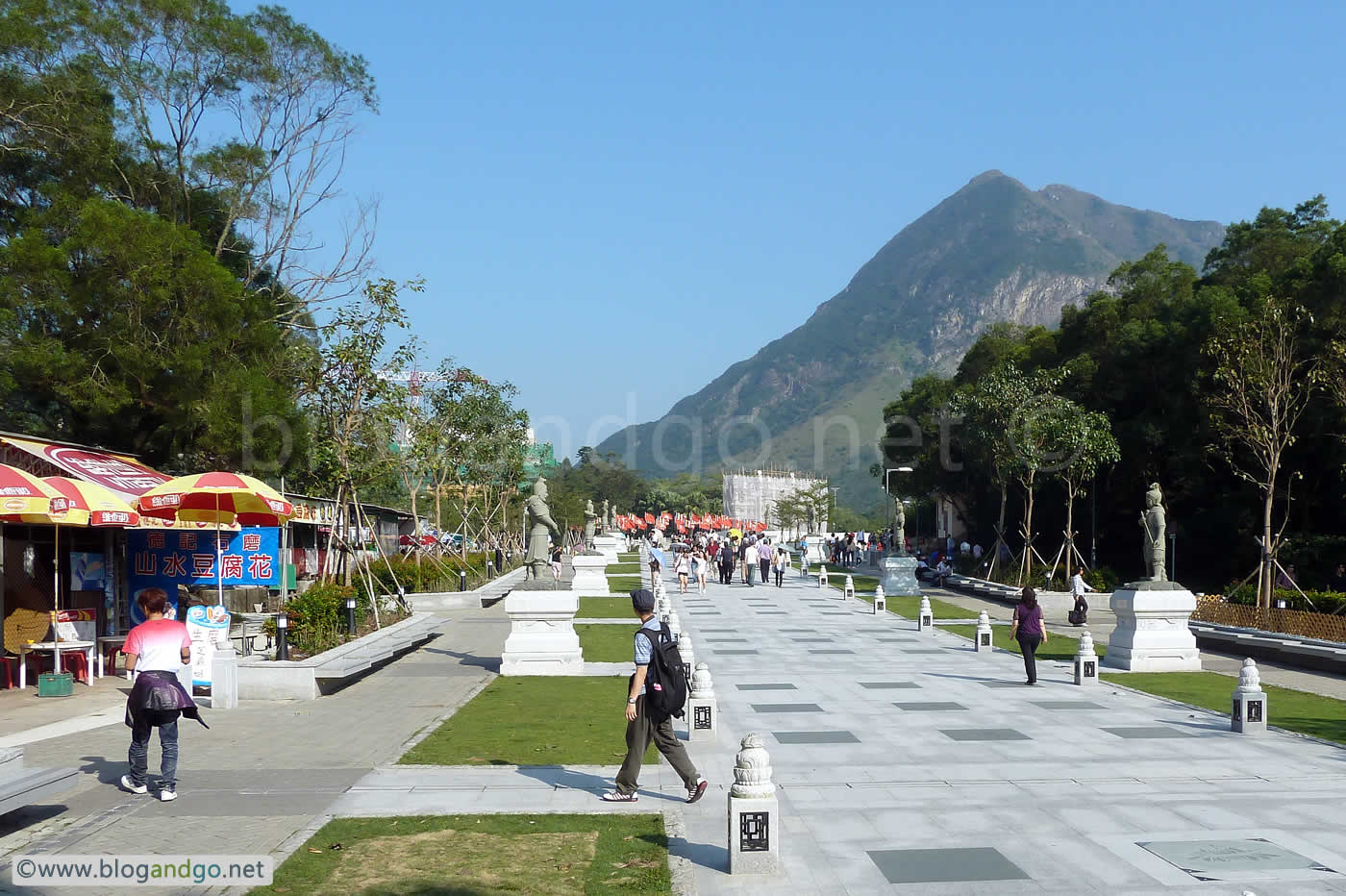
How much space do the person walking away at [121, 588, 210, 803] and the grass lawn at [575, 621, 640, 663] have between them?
8.37 m

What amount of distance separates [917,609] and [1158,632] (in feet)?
46.7

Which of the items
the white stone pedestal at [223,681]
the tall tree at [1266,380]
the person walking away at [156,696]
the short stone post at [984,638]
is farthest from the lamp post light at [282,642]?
the tall tree at [1266,380]

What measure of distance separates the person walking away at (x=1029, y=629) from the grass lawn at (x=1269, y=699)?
4.81ft

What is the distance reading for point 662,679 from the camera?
871 centimetres

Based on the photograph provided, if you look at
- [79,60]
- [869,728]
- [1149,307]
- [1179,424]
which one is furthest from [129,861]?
[1149,307]

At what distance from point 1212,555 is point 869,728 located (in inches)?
1156

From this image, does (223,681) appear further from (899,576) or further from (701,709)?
(899,576)

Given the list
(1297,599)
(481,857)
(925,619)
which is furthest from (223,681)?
(1297,599)

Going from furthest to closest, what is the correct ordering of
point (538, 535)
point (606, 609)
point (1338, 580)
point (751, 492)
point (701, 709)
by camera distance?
1. point (751, 492)
2. point (606, 609)
3. point (1338, 580)
4. point (538, 535)
5. point (701, 709)

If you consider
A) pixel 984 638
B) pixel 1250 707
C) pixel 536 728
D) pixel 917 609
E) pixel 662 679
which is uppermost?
pixel 662 679

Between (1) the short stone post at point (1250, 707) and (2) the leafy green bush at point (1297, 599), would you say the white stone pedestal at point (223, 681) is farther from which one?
(2) the leafy green bush at point (1297, 599)

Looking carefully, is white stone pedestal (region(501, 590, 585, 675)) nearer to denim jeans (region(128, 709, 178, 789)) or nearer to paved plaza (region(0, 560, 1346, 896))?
paved plaza (region(0, 560, 1346, 896))

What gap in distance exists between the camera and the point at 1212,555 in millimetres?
37125

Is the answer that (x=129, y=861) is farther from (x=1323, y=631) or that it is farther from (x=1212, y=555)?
(x=1212, y=555)
